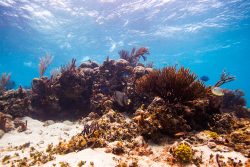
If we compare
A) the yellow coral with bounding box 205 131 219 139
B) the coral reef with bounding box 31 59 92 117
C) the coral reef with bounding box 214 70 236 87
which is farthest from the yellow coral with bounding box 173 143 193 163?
the coral reef with bounding box 31 59 92 117

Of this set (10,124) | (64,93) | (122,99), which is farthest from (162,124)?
(10,124)

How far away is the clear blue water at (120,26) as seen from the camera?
2275cm

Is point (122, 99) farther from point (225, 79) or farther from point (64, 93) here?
point (64, 93)

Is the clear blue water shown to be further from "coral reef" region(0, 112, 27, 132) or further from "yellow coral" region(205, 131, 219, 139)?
"coral reef" region(0, 112, 27, 132)

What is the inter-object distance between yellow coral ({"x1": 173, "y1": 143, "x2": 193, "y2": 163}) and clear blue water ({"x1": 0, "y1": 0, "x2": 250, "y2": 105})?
677 inches

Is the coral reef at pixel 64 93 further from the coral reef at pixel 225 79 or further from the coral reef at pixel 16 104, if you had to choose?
the coral reef at pixel 225 79

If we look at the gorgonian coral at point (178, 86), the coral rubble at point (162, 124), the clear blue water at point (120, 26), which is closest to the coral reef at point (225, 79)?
the coral rubble at point (162, 124)

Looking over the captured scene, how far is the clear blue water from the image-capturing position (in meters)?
22.8

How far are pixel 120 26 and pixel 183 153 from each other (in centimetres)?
2582

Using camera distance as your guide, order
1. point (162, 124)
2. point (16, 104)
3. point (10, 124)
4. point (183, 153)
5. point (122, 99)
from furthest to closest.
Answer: point (16, 104)
point (10, 124)
point (122, 99)
point (162, 124)
point (183, 153)

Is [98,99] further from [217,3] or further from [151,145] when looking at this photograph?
[217,3]

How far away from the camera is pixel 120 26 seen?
28.3m

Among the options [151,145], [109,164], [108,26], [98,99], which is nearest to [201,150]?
[151,145]

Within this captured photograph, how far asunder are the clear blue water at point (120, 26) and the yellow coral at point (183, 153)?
1719cm
